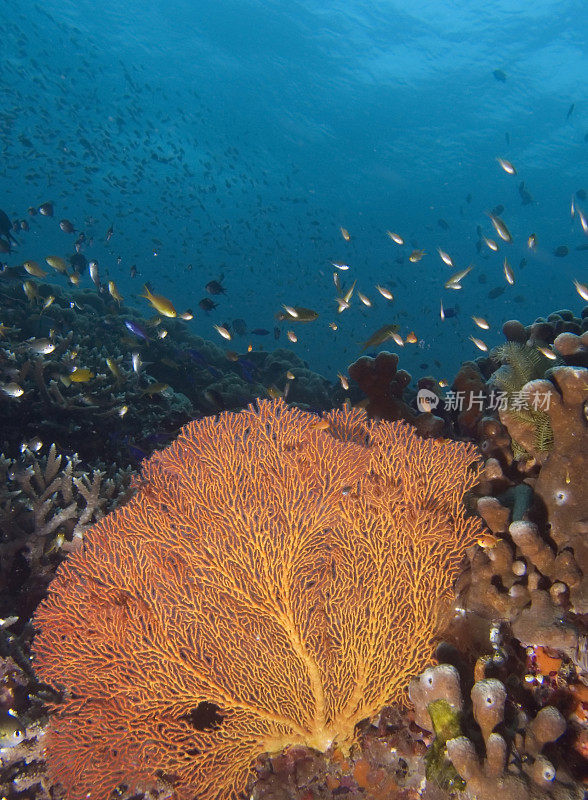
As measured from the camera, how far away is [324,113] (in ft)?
147

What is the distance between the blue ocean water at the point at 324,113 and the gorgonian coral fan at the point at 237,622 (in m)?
22.2

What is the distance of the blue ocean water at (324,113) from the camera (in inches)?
1410

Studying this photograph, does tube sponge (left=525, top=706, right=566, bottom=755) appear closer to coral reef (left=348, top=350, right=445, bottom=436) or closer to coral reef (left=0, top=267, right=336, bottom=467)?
coral reef (left=348, top=350, right=445, bottom=436)

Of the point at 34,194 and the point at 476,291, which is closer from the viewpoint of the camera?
the point at 34,194

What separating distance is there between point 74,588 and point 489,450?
368cm

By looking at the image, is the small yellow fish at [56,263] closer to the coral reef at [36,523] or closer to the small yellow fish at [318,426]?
the coral reef at [36,523]

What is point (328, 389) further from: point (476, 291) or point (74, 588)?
point (476, 291)

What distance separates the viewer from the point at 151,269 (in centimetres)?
6925

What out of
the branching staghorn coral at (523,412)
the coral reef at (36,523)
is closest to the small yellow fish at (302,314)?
the branching staghorn coral at (523,412)

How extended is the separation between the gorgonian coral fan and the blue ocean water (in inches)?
872

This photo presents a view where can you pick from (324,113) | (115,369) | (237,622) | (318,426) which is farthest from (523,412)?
(324,113)

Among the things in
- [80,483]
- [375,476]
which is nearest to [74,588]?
[80,483]

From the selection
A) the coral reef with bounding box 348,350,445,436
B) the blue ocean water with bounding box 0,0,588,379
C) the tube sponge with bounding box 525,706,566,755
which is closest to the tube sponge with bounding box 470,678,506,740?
the tube sponge with bounding box 525,706,566,755

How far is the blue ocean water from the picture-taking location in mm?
35812
